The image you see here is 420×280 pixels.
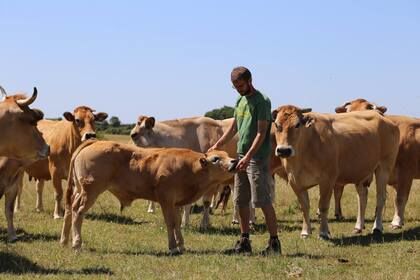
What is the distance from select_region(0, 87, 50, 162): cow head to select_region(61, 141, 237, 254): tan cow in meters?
0.85

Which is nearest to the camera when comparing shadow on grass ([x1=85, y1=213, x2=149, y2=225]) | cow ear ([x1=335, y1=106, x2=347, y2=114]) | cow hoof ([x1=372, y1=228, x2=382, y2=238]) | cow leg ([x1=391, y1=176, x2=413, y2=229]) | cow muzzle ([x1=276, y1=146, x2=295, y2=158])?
cow muzzle ([x1=276, y1=146, x2=295, y2=158])

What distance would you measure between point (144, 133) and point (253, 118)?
5182mm

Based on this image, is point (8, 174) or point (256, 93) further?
point (8, 174)

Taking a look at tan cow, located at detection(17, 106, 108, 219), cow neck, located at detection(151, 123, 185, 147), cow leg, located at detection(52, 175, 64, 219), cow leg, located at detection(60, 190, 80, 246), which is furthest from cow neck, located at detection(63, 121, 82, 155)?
cow leg, located at detection(60, 190, 80, 246)

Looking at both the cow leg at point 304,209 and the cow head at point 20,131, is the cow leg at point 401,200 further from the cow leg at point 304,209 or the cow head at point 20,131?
the cow head at point 20,131

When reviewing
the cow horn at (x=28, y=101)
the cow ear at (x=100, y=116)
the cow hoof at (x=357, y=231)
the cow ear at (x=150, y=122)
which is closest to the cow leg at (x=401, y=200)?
the cow hoof at (x=357, y=231)

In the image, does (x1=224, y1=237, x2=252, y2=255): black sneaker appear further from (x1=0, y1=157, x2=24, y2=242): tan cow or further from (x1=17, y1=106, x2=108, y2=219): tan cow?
(x1=17, y1=106, x2=108, y2=219): tan cow

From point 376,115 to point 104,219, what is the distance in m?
5.84

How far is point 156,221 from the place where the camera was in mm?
14586

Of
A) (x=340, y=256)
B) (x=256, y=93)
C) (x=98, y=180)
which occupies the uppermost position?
(x=256, y=93)

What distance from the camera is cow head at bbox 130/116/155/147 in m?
14.7

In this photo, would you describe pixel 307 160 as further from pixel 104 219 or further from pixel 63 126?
pixel 63 126

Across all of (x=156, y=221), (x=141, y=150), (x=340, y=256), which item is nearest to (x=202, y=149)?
(x=156, y=221)

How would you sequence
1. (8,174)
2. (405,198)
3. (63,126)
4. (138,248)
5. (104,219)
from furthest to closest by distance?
(63,126)
(104,219)
(405,198)
(8,174)
(138,248)
